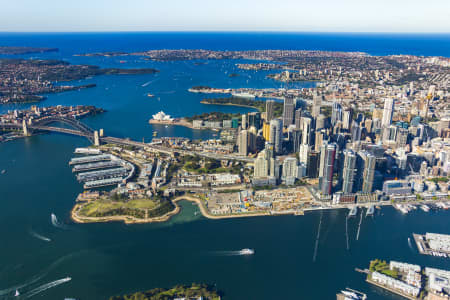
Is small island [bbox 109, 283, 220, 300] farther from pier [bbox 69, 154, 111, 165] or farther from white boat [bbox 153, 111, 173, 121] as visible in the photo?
white boat [bbox 153, 111, 173, 121]

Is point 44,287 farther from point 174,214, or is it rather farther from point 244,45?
point 244,45

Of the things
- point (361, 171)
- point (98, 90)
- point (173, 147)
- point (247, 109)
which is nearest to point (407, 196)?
point (361, 171)

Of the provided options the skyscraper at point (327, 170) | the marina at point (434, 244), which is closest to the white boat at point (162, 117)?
the skyscraper at point (327, 170)

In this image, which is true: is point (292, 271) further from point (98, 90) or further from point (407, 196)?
point (98, 90)

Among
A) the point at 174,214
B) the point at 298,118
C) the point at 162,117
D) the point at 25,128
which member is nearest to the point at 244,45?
the point at 162,117

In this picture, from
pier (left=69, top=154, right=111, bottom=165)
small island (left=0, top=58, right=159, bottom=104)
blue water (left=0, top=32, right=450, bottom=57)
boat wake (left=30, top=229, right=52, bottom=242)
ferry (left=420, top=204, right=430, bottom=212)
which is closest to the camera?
boat wake (left=30, top=229, right=52, bottom=242)

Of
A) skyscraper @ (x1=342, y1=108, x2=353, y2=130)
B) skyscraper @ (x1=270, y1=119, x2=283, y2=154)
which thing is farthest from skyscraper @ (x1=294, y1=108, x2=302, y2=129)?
A: skyscraper @ (x1=270, y1=119, x2=283, y2=154)

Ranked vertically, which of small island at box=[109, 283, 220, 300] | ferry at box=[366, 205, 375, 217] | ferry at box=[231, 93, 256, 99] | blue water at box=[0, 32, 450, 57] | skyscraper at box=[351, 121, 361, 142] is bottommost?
small island at box=[109, 283, 220, 300]

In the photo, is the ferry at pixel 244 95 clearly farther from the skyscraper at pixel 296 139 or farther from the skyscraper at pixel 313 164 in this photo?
the skyscraper at pixel 313 164
